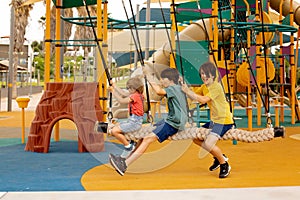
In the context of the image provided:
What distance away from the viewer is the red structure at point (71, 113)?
26.5 ft

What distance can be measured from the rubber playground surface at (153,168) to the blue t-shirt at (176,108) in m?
0.68

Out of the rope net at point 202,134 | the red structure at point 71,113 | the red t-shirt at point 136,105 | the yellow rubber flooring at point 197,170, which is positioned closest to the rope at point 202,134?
the rope net at point 202,134

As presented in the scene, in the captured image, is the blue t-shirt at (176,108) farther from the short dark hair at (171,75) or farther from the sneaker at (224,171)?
the sneaker at (224,171)

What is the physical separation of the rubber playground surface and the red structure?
253mm

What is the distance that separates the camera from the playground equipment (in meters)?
8.41

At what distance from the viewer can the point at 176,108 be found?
589 cm

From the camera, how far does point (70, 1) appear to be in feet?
32.3

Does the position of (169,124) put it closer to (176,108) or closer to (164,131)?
(164,131)

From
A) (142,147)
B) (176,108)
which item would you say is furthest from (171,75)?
(142,147)

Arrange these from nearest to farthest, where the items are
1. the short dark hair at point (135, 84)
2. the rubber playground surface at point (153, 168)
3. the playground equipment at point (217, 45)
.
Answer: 1. the rubber playground surface at point (153, 168)
2. the short dark hair at point (135, 84)
3. the playground equipment at point (217, 45)

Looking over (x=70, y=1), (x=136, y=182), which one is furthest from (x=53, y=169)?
(x=70, y=1)

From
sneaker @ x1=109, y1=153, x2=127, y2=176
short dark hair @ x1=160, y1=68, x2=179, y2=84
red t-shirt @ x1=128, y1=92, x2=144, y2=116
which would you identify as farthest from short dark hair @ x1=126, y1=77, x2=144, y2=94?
sneaker @ x1=109, y1=153, x2=127, y2=176

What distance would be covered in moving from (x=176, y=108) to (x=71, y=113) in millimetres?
2817

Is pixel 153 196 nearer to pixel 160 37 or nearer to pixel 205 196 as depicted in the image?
pixel 205 196
